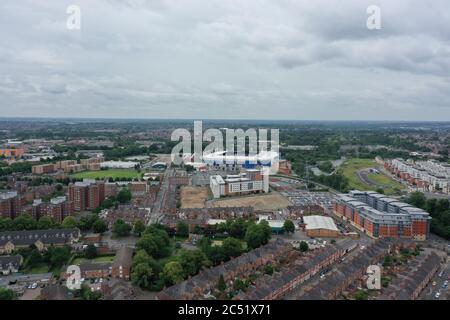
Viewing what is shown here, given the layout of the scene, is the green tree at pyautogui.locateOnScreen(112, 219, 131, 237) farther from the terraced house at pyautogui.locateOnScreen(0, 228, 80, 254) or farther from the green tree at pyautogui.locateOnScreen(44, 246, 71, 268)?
the green tree at pyautogui.locateOnScreen(44, 246, 71, 268)

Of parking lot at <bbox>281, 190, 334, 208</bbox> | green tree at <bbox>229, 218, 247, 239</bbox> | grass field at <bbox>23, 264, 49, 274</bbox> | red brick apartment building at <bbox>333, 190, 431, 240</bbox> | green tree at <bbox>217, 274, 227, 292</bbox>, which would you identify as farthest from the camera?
parking lot at <bbox>281, 190, 334, 208</bbox>

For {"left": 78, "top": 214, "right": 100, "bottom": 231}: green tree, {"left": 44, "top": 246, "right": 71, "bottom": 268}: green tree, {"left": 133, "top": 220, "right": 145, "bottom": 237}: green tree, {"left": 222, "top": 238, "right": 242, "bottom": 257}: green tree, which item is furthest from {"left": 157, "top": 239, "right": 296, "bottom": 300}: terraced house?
{"left": 78, "top": 214, "right": 100, "bottom": 231}: green tree

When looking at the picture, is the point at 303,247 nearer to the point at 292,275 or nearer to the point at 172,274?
the point at 292,275

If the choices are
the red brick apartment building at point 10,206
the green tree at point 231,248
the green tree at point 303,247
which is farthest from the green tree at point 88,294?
the red brick apartment building at point 10,206

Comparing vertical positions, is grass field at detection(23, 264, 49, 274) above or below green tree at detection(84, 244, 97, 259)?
below

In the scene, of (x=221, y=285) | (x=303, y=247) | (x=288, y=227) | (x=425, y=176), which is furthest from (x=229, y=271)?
(x=425, y=176)

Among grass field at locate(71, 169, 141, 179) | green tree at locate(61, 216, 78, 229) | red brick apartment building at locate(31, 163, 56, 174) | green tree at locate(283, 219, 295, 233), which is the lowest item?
green tree at locate(283, 219, 295, 233)
